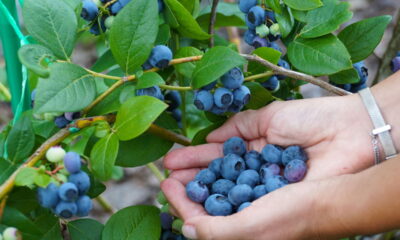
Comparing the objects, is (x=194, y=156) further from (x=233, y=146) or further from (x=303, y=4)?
(x=303, y=4)

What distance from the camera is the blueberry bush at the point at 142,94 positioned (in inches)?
40.3

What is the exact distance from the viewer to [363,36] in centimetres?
131

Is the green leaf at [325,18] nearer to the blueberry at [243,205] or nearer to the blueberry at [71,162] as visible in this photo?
the blueberry at [243,205]

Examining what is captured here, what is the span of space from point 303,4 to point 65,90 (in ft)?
1.65

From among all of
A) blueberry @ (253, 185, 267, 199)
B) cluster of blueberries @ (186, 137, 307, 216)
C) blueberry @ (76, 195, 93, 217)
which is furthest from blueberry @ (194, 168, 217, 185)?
blueberry @ (76, 195, 93, 217)

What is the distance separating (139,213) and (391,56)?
3.02 feet

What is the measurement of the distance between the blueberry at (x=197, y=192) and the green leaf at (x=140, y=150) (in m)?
0.11

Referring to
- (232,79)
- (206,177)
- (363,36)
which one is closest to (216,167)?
(206,177)

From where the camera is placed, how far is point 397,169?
3.32ft

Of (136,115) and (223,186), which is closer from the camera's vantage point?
(136,115)

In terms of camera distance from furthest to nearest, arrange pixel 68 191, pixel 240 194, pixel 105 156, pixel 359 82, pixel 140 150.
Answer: pixel 359 82 → pixel 140 150 → pixel 240 194 → pixel 105 156 → pixel 68 191

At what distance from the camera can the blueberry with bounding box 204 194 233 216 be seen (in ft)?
3.86

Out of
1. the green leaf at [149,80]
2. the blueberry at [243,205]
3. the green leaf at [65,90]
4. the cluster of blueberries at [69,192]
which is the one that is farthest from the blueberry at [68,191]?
the blueberry at [243,205]

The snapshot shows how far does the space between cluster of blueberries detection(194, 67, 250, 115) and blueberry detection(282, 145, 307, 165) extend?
18cm
